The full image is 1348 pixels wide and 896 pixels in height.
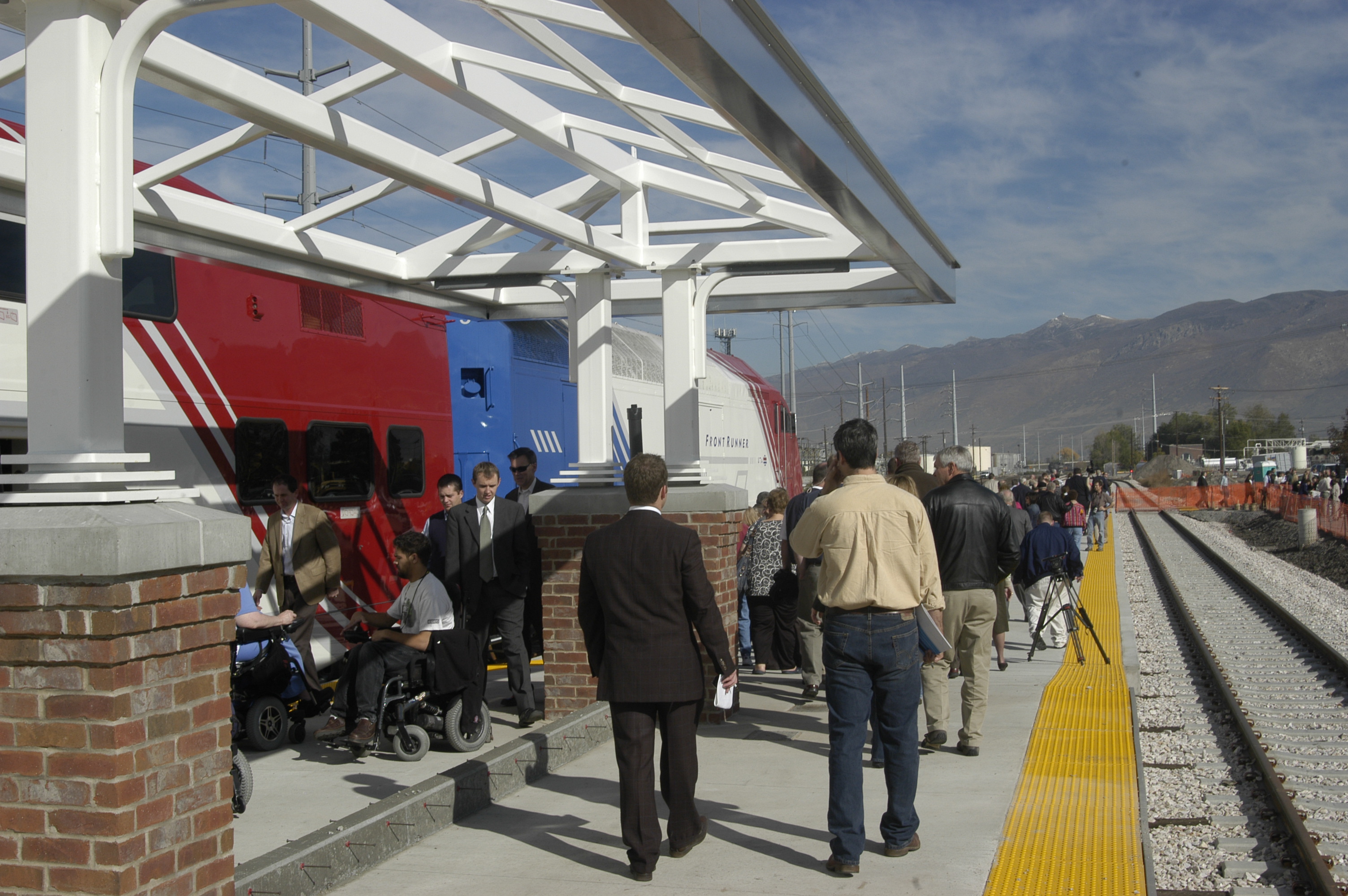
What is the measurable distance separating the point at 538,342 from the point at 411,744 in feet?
18.4

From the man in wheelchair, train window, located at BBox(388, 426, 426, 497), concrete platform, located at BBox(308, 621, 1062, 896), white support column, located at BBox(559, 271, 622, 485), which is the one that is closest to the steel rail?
concrete platform, located at BBox(308, 621, 1062, 896)

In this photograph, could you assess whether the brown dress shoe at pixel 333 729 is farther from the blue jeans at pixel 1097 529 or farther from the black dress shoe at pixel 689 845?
the blue jeans at pixel 1097 529

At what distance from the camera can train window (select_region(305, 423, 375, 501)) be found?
28.7ft

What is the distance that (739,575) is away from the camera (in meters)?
10.3

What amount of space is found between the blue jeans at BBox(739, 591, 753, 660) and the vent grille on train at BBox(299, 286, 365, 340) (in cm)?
426

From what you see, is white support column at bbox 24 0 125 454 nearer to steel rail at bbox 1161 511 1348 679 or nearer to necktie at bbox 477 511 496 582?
necktie at bbox 477 511 496 582

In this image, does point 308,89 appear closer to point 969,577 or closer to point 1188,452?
point 969,577

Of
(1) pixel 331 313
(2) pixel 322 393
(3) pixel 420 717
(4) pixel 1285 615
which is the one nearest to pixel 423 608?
(3) pixel 420 717

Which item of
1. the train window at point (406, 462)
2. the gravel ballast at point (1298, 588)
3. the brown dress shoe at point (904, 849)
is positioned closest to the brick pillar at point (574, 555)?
the train window at point (406, 462)

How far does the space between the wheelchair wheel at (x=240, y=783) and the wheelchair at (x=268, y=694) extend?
1499 mm

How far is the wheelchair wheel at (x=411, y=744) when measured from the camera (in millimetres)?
7039

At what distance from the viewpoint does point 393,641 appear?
6.99m

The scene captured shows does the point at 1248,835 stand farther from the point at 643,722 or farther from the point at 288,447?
the point at 288,447

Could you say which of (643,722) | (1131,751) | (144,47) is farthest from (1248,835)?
(144,47)
